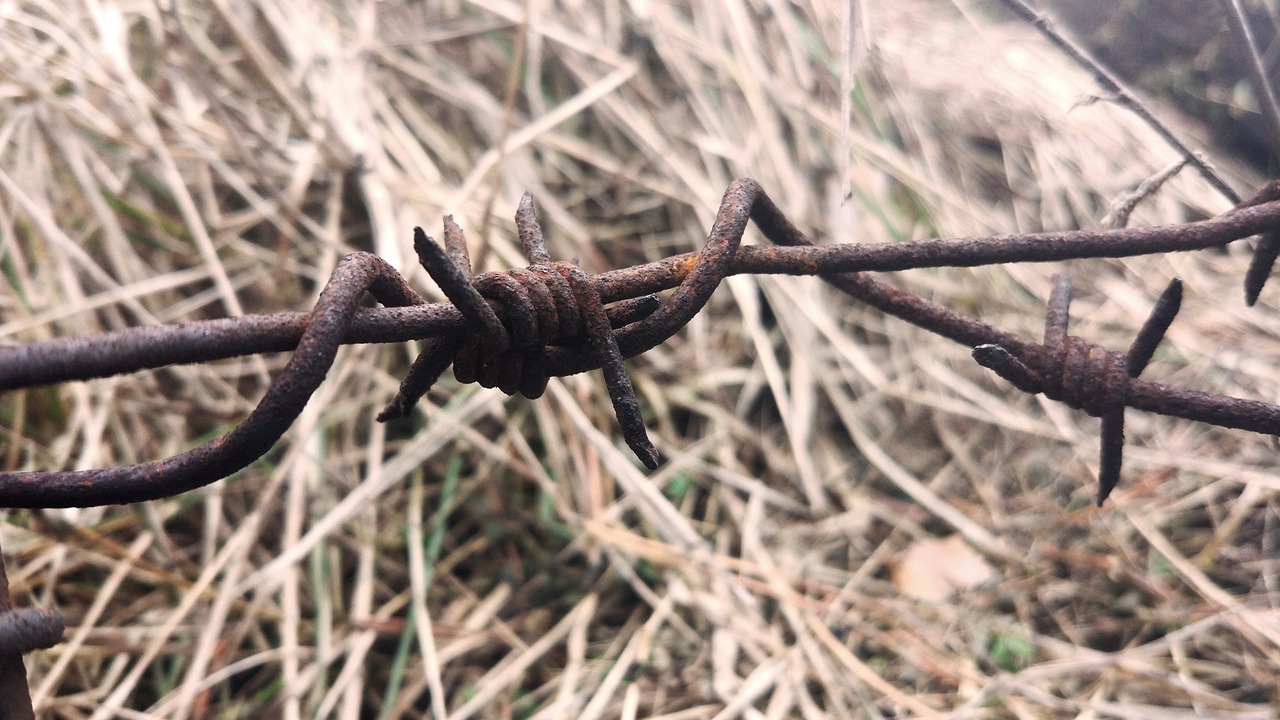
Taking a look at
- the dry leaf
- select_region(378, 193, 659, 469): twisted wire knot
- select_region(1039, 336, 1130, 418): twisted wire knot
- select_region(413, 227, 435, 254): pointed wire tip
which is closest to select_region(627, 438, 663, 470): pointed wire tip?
select_region(378, 193, 659, 469): twisted wire knot

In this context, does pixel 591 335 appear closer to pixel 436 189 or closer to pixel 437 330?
pixel 437 330

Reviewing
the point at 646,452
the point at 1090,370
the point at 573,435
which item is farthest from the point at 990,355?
the point at 573,435

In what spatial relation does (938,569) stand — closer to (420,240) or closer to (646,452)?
(646,452)

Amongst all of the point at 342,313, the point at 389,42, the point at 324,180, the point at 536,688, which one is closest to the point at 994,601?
the point at 536,688

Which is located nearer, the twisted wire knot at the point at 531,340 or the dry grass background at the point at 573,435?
the twisted wire knot at the point at 531,340

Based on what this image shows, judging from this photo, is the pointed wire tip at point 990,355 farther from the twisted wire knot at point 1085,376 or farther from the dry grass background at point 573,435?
the dry grass background at point 573,435

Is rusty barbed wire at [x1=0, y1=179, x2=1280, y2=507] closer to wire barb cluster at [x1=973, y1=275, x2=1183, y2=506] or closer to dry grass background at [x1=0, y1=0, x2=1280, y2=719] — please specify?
wire barb cluster at [x1=973, y1=275, x2=1183, y2=506]

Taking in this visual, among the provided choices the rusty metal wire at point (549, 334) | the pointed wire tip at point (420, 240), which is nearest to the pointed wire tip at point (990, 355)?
the rusty metal wire at point (549, 334)
